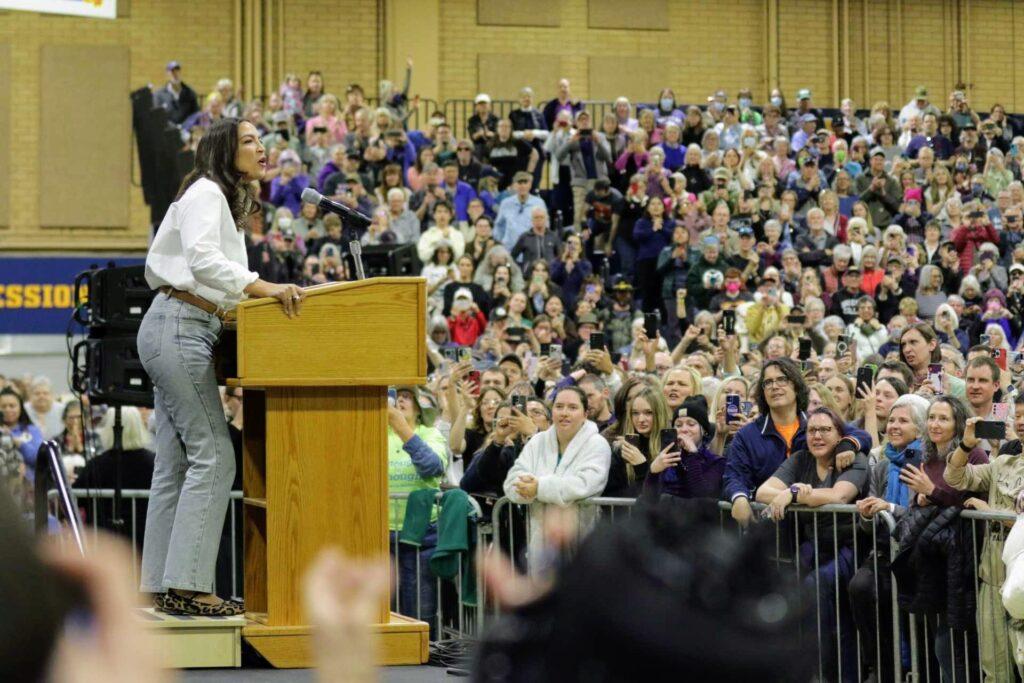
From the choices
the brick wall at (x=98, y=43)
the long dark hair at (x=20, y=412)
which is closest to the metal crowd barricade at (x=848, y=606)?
the long dark hair at (x=20, y=412)

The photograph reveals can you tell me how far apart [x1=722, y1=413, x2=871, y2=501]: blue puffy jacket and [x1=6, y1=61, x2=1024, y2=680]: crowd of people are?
0.04 feet

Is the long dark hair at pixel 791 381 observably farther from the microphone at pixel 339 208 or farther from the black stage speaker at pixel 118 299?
the black stage speaker at pixel 118 299

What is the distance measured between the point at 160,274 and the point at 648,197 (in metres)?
12.3

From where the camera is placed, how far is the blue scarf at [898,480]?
262 inches

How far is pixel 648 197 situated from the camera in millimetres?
17125

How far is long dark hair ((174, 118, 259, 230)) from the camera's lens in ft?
17.4

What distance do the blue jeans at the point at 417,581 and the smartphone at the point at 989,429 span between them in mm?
3095

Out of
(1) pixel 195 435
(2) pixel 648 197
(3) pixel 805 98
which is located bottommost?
(1) pixel 195 435

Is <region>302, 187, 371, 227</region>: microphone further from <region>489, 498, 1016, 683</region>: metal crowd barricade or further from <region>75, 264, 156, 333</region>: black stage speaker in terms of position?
<region>75, 264, 156, 333</region>: black stage speaker

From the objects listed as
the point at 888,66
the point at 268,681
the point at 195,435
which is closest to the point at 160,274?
the point at 195,435

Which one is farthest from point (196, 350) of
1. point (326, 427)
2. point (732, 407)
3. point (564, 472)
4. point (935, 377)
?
point (935, 377)

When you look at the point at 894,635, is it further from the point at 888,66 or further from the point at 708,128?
the point at 888,66

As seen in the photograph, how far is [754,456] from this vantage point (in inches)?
279

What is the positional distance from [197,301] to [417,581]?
325 cm
